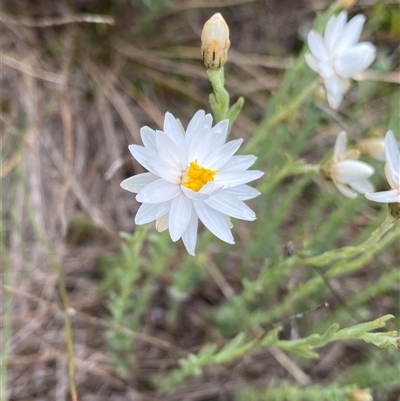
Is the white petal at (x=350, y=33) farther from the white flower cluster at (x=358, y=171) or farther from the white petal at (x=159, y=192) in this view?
the white petal at (x=159, y=192)

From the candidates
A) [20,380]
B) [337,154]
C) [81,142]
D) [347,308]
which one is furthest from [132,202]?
[337,154]

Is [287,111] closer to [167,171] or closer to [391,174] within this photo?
[391,174]

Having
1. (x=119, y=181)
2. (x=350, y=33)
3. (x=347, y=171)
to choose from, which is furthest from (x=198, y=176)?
(x=119, y=181)

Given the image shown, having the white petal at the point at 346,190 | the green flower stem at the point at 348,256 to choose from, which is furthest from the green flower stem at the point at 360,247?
the white petal at the point at 346,190

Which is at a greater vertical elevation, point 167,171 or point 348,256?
point 167,171

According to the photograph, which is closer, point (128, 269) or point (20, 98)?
point (128, 269)

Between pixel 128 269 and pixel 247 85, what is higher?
pixel 247 85

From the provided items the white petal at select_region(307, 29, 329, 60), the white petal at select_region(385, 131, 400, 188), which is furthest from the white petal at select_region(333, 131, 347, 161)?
the white petal at select_region(307, 29, 329, 60)

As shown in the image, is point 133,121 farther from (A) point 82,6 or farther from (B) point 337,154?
(B) point 337,154
